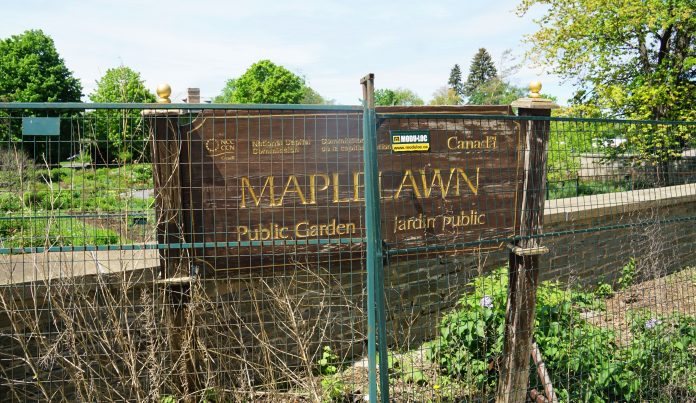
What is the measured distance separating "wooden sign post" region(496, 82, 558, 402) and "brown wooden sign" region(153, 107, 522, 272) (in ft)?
0.64

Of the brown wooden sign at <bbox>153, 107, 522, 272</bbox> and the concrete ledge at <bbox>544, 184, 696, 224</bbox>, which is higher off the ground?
the brown wooden sign at <bbox>153, 107, 522, 272</bbox>

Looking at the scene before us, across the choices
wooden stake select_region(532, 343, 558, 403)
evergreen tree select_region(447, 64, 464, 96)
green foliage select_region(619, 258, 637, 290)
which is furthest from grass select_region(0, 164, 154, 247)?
evergreen tree select_region(447, 64, 464, 96)

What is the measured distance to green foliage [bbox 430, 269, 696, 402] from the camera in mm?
4672

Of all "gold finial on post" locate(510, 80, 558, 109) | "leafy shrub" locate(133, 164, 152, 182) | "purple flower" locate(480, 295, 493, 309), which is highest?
"gold finial on post" locate(510, 80, 558, 109)

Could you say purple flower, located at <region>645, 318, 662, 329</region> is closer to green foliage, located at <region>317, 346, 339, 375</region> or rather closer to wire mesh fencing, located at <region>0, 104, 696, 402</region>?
wire mesh fencing, located at <region>0, 104, 696, 402</region>

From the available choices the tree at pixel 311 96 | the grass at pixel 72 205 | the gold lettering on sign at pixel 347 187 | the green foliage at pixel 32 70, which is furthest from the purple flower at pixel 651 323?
the tree at pixel 311 96

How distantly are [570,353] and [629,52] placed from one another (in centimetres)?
1545

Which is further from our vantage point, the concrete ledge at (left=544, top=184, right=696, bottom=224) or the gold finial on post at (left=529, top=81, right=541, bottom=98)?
the concrete ledge at (left=544, top=184, right=696, bottom=224)

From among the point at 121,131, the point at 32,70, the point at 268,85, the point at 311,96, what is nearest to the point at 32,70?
the point at 32,70

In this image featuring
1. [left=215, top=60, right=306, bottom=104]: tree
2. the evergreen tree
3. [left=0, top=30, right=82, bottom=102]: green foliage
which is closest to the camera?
[left=0, top=30, right=82, bottom=102]: green foliage

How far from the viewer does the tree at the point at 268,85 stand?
5722 cm

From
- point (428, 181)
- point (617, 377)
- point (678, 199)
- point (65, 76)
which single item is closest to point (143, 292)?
point (428, 181)

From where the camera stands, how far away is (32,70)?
40969 millimetres

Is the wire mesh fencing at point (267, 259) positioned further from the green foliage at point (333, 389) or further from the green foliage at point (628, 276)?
the green foliage at point (628, 276)
